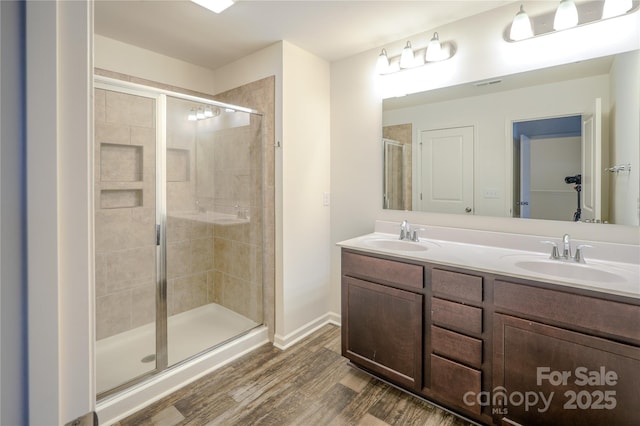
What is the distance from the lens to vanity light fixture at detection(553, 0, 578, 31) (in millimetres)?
1683

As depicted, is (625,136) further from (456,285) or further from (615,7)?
(456,285)

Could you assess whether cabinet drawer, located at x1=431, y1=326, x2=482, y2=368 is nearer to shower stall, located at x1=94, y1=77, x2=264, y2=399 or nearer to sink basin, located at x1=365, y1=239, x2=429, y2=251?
sink basin, located at x1=365, y1=239, x2=429, y2=251

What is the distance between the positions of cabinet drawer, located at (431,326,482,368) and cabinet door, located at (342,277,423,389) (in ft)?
0.33

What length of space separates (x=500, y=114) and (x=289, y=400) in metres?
2.31

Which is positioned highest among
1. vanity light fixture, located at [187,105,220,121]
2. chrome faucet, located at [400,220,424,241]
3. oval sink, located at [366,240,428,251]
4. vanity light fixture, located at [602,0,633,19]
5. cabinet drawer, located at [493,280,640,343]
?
vanity light fixture, located at [602,0,633,19]

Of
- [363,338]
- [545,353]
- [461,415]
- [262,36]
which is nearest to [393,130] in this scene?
[262,36]

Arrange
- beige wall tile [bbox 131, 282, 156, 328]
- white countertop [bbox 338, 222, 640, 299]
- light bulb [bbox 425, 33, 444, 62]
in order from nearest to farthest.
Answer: white countertop [bbox 338, 222, 640, 299]
light bulb [bbox 425, 33, 444, 62]
beige wall tile [bbox 131, 282, 156, 328]

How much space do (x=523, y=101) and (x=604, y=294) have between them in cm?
124

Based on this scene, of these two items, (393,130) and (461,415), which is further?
(393,130)

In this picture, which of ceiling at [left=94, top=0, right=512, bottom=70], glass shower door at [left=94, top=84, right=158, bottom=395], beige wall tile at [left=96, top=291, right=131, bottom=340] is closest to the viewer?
ceiling at [left=94, top=0, right=512, bottom=70]

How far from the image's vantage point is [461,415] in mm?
1731

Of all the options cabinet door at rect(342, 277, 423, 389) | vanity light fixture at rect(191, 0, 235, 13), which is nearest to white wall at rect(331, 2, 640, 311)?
cabinet door at rect(342, 277, 423, 389)

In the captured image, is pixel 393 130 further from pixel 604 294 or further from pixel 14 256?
pixel 14 256

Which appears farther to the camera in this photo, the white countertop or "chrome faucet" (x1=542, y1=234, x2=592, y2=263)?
"chrome faucet" (x1=542, y1=234, x2=592, y2=263)
